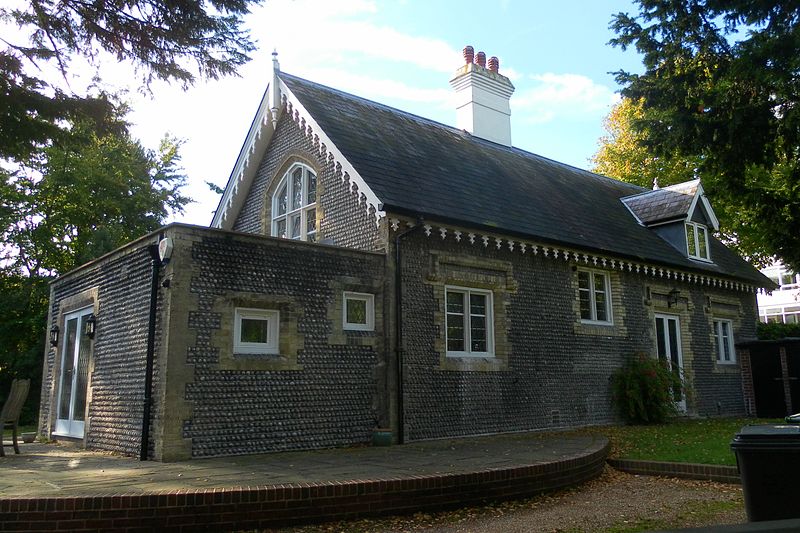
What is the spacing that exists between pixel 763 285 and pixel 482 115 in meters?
11.4

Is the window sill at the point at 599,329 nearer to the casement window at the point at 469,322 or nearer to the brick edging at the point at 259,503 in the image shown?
the casement window at the point at 469,322

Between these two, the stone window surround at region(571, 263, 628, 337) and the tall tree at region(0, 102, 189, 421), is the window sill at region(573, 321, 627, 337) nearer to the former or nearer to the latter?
the stone window surround at region(571, 263, 628, 337)

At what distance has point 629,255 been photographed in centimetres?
1628

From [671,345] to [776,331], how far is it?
8211mm

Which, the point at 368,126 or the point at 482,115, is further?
the point at 482,115

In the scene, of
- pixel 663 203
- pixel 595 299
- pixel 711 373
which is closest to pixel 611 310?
pixel 595 299

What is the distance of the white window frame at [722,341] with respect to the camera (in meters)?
20.3

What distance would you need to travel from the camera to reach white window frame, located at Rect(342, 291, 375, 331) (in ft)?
36.8

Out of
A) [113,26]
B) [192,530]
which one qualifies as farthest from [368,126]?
[192,530]

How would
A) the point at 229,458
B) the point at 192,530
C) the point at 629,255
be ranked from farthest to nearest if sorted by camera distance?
1. the point at 629,255
2. the point at 229,458
3. the point at 192,530

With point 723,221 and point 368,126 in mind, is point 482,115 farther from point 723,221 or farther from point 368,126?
point 723,221

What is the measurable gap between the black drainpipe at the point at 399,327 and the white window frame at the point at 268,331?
91.3 inches

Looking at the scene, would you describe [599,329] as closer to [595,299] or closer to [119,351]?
[595,299]

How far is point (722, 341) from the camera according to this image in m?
20.4
